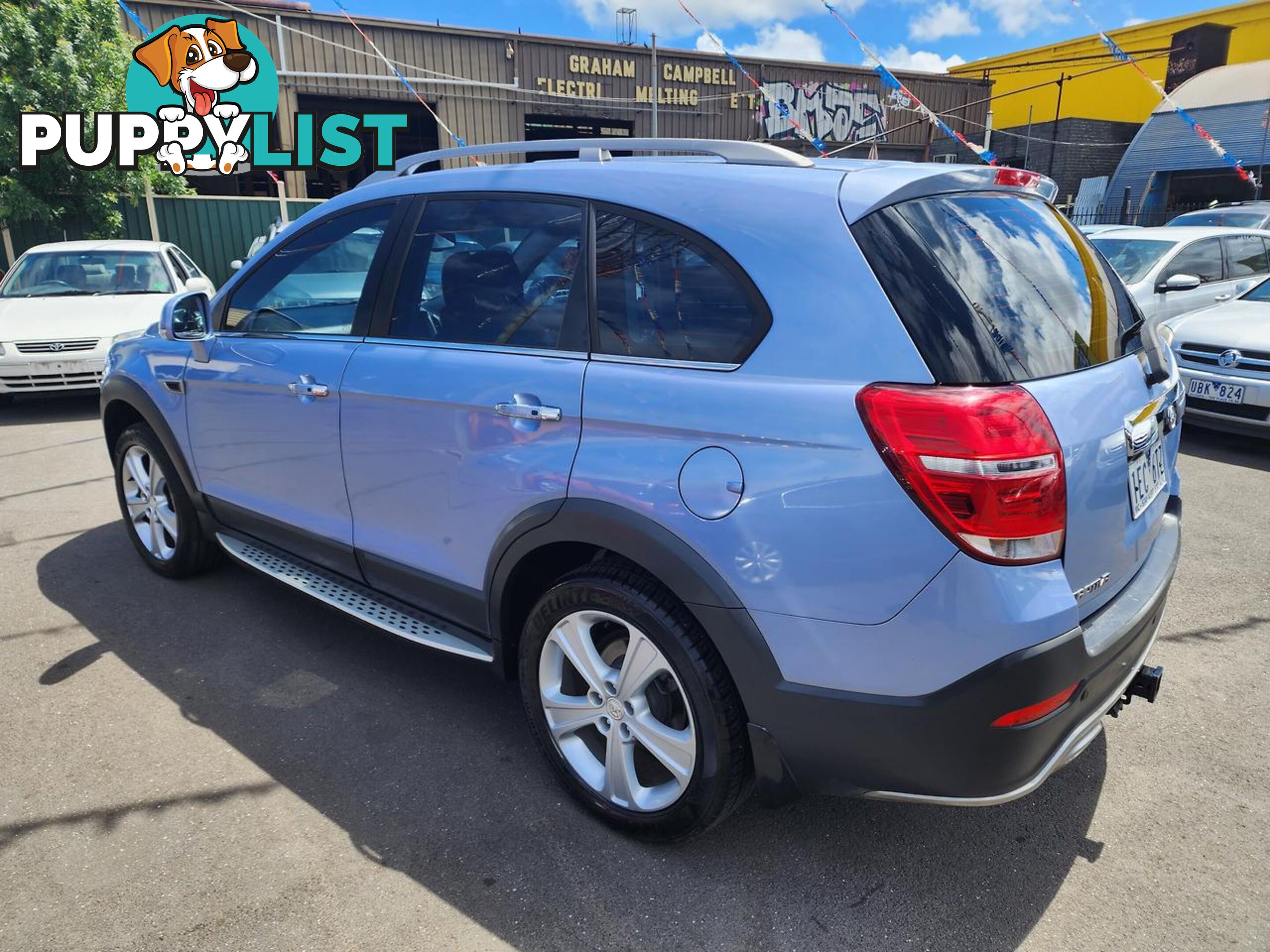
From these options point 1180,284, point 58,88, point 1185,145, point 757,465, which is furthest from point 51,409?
point 1185,145

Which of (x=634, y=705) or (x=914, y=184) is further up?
(x=914, y=184)

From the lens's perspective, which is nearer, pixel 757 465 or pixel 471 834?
pixel 757 465

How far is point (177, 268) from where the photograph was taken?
9.70m

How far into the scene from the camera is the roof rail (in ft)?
7.76

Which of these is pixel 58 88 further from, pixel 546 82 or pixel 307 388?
pixel 307 388

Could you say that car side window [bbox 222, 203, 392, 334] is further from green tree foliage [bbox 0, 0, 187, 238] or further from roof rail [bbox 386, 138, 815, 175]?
green tree foliage [bbox 0, 0, 187, 238]

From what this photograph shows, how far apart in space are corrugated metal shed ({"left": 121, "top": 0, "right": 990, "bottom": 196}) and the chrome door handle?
14335mm

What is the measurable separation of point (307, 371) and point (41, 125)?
12.1 m

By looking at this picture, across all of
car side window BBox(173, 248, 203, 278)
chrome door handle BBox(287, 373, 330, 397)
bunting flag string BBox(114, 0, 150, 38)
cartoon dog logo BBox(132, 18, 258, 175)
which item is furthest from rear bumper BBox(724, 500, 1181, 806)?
bunting flag string BBox(114, 0, 150, 38)

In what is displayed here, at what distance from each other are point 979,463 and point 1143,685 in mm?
1079

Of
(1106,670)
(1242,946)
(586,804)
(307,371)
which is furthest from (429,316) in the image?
(1242,946)

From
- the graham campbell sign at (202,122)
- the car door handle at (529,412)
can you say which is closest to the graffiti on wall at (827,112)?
the graham campbell sign at (202,122)

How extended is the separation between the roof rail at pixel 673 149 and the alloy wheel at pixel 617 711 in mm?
1311

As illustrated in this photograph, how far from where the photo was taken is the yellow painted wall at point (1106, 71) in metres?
29.5
